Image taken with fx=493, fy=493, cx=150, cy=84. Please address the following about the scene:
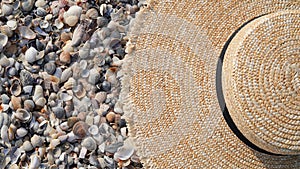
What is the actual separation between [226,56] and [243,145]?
8.0 inches

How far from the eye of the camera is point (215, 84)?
1.10 m

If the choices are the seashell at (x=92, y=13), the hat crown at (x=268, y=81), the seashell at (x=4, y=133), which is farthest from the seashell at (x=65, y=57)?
the hat crown at (x=268, y=81)

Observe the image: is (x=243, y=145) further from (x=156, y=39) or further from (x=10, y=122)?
(x=10, y=122)

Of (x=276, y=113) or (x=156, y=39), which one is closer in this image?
(x=276, y=113)

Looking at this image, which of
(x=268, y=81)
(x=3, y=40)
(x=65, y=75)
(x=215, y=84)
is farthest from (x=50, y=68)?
(x=268, y=81)

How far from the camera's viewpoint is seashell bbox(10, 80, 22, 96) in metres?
1.30

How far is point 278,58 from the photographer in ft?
3.23

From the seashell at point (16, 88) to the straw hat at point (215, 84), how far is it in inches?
11.1

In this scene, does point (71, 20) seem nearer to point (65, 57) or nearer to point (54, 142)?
point (65, 57)

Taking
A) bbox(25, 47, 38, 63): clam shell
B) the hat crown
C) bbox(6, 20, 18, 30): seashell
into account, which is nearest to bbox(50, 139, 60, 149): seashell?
bbox(25, 47, 38, 63): clam shell

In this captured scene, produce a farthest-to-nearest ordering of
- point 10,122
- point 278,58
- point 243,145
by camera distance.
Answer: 1. point 10,122
2. point 243,145
3. point 278,58

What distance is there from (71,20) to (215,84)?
0.46 metres

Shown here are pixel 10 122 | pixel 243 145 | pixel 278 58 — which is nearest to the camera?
pixel 278 58

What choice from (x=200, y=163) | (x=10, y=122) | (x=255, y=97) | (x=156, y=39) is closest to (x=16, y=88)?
(x=10, y=122)
